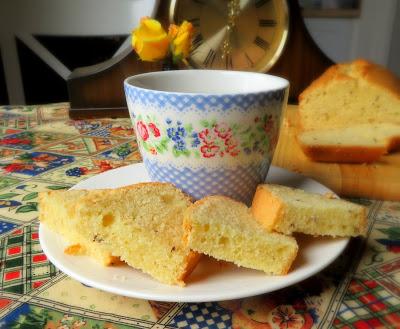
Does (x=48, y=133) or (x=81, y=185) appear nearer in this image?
(x=81, y=185)

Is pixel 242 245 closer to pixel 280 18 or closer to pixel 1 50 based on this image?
pixel 280 18

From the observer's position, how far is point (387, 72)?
1214 mm

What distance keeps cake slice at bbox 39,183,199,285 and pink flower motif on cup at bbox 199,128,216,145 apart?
0.32ft

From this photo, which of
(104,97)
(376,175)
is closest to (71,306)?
(376,175)

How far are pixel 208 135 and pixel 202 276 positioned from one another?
0.64 ft

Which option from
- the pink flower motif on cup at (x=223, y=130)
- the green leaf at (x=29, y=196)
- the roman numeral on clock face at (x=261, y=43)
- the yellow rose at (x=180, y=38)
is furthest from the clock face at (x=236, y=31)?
the pink flower motif on cup at (x=223, y=130)

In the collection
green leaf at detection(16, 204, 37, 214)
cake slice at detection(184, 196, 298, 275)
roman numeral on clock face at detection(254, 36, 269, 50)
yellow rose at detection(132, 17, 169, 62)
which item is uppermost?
yellow rose at detection(132, 17, 169, 62)

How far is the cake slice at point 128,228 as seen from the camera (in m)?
0.45

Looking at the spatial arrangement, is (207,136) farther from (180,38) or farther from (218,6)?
(218,6)

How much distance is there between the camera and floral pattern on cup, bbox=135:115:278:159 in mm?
560

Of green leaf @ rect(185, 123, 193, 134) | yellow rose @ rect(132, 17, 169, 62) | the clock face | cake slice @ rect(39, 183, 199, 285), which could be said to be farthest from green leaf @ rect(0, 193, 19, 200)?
the clock face

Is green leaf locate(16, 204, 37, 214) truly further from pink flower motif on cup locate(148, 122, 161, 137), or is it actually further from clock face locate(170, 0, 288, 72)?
clock face locate(170, 0, 288, 72)

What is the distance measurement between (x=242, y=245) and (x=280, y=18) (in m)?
1.11

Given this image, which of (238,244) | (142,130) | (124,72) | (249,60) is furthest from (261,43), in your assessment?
(238,244)
